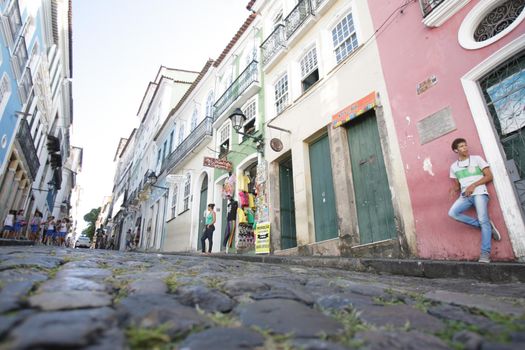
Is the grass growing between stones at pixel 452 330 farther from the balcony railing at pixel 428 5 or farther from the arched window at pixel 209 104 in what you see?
the arched window at pixel 209 104

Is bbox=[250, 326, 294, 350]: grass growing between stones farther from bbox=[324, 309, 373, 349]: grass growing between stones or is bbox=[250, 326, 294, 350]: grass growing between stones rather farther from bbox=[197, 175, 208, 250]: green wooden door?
bbox=[197, 175, 208, 250]: green wooden door

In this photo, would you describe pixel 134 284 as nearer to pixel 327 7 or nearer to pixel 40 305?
pixel 40 305

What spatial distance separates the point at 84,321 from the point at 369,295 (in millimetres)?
1700

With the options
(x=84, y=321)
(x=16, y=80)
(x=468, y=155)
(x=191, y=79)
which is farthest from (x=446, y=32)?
(x=191, y=79)

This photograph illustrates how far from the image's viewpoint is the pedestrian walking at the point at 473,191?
4.16m

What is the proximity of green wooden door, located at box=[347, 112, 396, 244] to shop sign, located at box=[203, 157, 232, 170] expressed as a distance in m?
5.01

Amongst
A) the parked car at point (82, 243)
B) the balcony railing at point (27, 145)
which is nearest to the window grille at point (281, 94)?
the balcony railing at point (27, 145)

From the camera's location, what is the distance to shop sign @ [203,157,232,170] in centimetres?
1056

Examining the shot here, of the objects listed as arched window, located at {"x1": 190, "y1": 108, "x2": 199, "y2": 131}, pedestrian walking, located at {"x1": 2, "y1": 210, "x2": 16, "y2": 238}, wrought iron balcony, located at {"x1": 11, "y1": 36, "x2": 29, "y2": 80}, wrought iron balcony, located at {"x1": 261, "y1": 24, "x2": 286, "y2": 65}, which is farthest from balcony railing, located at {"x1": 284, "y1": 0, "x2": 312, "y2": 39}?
pedestrian walking, located at {"x1": 2, "y1": 210, "x2": 16, "y2": 238}

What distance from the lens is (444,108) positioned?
521cm

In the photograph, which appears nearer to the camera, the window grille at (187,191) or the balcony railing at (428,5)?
the balcony railing at (428,5)

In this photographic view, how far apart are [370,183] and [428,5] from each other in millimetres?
3504

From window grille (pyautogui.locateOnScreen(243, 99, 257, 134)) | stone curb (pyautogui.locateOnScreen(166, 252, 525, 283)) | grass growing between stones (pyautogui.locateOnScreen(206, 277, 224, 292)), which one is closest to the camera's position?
grass growing between stones (pyautogui.locateOnScreen(206, 277, 224, 292))

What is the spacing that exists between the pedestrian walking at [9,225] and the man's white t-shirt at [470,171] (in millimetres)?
15959
